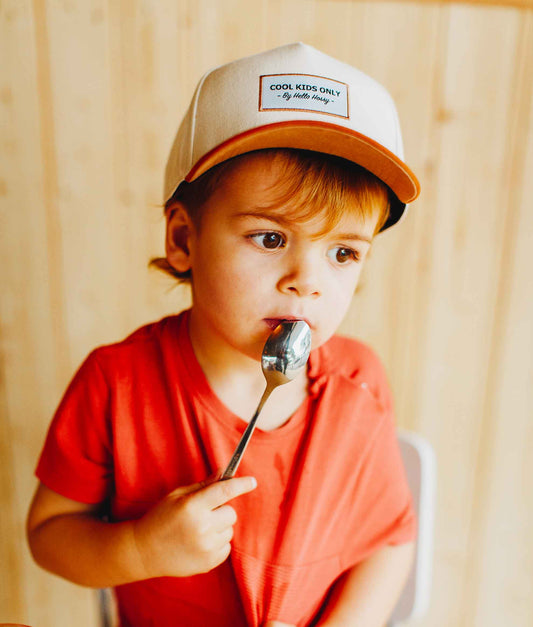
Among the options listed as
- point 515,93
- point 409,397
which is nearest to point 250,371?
point 409,397

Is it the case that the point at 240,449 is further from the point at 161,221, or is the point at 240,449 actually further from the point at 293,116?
the point at 161,221

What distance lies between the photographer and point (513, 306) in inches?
45.8

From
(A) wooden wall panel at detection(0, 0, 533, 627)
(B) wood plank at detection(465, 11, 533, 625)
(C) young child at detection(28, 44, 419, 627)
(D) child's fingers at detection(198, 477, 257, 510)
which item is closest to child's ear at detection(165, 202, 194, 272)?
(C) young child at detection(28, 44, 419, 627)

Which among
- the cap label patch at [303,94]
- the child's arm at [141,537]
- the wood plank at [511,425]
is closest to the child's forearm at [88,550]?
the child's arm at [141,537]

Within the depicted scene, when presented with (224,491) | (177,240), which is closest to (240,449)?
(224,491)

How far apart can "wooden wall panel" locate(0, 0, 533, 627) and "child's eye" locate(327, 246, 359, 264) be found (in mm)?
494

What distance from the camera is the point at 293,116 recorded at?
53cm

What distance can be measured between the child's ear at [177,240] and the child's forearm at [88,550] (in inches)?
11.9

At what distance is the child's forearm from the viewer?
61 cm

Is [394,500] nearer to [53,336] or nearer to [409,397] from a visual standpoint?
[409,397]

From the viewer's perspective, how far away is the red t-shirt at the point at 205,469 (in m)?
0.67

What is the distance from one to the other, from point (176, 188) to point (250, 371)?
0.24 meters

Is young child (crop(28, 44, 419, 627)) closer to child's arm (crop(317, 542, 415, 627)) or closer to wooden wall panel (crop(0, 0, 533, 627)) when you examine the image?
child's arm (crop(317, 542, 415, 627))

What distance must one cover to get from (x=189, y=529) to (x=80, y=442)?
0.19m
